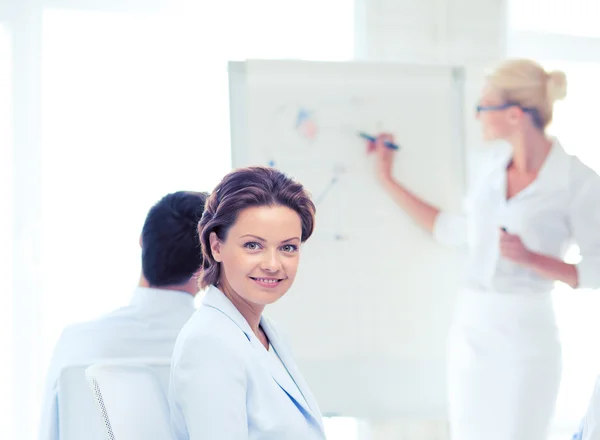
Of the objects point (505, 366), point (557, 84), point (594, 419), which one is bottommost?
point (505, 366)

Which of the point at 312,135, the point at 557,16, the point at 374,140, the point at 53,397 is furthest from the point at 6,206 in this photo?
the point at 557,16

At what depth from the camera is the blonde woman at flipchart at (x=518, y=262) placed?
2.58m

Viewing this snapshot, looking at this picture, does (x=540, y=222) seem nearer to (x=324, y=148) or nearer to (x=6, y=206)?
(x=324, y=148)

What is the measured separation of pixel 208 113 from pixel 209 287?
1734mm

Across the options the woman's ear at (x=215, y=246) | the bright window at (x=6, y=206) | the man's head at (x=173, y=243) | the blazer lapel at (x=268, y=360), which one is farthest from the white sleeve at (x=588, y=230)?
the bright window at (x=6, y=206)

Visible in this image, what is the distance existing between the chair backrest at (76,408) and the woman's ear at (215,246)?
12.3 inches

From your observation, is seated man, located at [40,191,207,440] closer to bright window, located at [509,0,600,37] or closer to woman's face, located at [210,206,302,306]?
woman's face, located at [210,206,302,306]

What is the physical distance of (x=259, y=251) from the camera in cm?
137

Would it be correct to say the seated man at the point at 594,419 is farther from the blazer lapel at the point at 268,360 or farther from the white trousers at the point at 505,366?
the white trousers at the point at 505,366

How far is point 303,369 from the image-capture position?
108 inches

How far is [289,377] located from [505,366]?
142 centimetres

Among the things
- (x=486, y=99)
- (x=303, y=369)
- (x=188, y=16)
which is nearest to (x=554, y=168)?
(x=486, y=99)

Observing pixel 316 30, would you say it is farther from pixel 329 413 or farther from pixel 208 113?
pixel 329 413

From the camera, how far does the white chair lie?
1242mm
